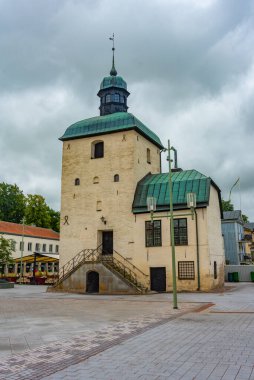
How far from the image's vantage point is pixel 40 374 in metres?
6.39

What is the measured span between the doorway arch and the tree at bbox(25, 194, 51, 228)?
128 ft

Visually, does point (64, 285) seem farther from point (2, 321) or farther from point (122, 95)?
point (122, 95)

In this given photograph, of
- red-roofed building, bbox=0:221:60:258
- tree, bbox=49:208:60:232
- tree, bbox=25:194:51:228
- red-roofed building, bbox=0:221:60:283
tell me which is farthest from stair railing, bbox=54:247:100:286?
tree, bbox=49:208:60:232

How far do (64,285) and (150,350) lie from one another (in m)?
20.0

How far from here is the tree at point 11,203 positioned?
7019 cm

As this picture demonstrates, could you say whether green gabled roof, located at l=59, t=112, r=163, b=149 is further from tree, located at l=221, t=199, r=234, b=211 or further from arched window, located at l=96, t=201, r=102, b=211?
tree, located at l=221, t=199, r=234, b=211

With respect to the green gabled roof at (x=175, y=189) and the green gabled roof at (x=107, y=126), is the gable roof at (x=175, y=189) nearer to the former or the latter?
the green gabled roof at (x=175, y=189)

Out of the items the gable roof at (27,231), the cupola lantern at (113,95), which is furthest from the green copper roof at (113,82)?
the gable roof at (27,231)

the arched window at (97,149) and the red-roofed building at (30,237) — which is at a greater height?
the arched window at (97,149)

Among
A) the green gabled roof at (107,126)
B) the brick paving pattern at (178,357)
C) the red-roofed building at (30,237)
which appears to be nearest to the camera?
the brick paving pattern at (178,357)

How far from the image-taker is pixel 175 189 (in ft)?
91.5

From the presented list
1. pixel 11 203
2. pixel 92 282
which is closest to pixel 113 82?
pixel 92 282

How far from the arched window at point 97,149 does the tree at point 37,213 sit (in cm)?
3493

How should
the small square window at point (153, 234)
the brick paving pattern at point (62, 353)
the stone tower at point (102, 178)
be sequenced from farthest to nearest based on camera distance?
the stone tower at point (102, 178) → the small square window at point (153, 234) → the brick paving pattern at point (62, 353)
